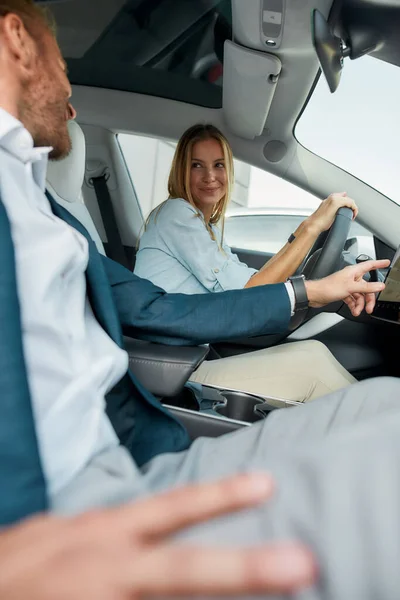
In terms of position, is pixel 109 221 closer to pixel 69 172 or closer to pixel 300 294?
pixel 69 172

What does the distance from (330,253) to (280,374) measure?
0.38 m

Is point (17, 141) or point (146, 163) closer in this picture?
point (17, 141)

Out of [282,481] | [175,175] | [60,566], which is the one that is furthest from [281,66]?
[60,566]

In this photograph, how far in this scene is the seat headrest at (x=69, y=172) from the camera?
1.39 meters

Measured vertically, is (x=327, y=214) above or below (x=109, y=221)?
above

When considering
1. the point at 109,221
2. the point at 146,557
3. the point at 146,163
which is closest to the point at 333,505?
the point at 146,557

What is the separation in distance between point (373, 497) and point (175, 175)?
188 cm

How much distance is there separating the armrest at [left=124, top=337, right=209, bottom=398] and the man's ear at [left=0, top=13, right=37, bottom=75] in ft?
1.88

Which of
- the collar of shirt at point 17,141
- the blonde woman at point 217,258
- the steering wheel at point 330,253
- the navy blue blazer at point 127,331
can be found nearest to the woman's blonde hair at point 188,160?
the blonde woman at point 217,258

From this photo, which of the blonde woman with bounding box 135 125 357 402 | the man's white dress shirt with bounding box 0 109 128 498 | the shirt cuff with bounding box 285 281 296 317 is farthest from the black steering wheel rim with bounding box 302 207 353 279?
the man's white dress shirt with bounding box 0 109 128 498

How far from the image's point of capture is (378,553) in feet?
1.11

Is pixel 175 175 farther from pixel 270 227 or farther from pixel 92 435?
pixel 92 435

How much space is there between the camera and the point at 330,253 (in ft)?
4.83

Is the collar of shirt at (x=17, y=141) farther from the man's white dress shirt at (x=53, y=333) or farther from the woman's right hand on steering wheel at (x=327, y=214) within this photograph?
the woman's right hand on steering wheel at (x=327, y=214)
